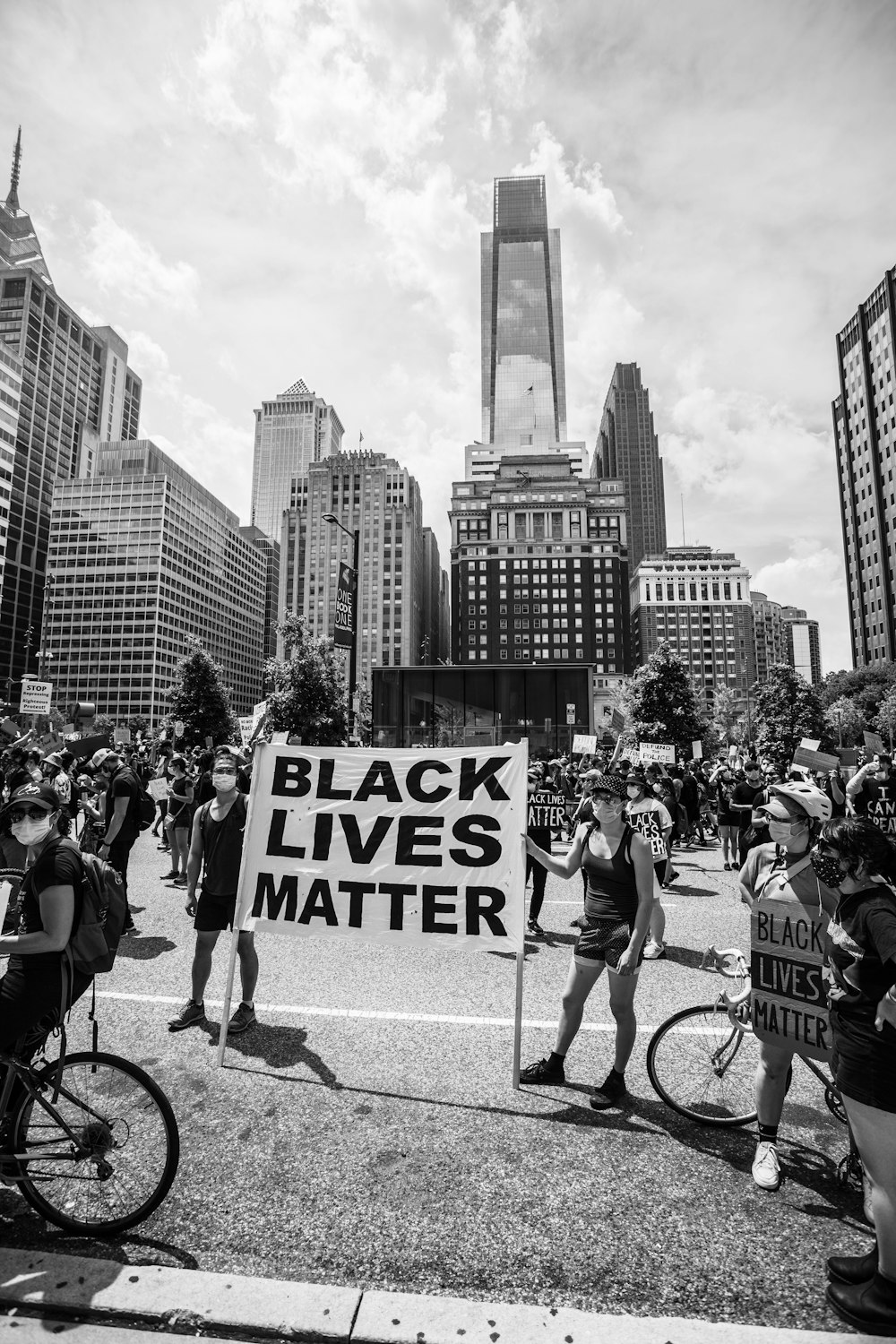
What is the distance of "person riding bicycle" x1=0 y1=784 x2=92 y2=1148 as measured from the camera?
128 inches

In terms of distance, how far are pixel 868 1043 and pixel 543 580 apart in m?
143

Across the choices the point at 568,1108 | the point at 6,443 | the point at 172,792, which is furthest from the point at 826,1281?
the point at 6,443

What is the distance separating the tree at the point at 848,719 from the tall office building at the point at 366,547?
98.7 m

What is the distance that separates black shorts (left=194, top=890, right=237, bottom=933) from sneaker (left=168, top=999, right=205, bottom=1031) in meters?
0.65

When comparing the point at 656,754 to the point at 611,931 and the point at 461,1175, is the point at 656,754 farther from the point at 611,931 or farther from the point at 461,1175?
the point at 461,1175

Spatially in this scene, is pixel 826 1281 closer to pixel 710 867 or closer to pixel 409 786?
pixel 409 786

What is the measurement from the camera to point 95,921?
3484 millimetres

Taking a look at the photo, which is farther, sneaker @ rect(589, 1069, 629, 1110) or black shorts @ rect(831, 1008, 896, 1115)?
sneaker @ rect(589, 1069, 629, 1110)

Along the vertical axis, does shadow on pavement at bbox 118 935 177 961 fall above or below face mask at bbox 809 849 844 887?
below

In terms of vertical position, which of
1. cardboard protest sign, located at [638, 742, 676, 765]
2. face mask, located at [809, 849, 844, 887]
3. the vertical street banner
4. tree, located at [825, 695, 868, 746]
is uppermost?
tree, located at [825, 695, 868, 746]

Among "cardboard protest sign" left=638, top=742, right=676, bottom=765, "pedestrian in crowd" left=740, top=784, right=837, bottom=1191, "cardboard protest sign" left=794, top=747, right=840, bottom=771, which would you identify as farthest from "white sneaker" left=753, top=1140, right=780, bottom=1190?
"cardboard protest sign" left=638, top=742, right=676, bottom=765

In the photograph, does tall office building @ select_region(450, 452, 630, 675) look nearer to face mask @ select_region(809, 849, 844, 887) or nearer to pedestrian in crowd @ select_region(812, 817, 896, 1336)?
face mask @ select_region(809, 849, 844, 887)

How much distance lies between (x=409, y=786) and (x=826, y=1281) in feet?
11.5

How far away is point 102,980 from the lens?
6.80 m
